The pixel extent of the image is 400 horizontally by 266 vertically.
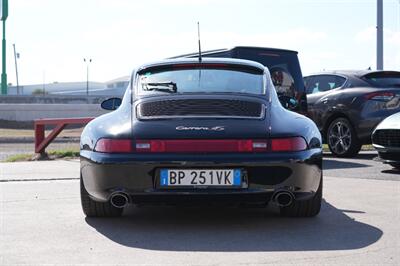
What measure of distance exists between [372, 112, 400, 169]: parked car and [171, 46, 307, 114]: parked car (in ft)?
7.10

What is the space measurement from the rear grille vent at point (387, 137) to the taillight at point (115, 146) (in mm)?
4710

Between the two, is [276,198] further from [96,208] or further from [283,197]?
[96,208]

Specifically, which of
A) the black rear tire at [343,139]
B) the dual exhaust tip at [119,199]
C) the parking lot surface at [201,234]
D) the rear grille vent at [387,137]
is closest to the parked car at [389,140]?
the rear grille vent at [387,137]

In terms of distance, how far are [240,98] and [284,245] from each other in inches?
51.6

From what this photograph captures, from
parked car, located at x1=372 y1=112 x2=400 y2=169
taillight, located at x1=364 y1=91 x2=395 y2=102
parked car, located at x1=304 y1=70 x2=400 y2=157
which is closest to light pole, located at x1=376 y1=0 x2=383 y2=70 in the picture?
parked car, located at x1=304 y1=70 x2=400 y2=157

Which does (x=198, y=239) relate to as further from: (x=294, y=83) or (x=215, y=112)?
(x=294, y=83)

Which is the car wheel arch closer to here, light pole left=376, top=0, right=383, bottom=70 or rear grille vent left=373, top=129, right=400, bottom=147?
rear grille vent left=373, top=129, right=400, bottom=147

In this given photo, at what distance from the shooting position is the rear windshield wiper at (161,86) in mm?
5684

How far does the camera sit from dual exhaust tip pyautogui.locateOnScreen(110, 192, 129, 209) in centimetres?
502

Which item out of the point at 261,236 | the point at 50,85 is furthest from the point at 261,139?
the point at 50,85

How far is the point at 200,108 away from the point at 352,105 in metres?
6.71

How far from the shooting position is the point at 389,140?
28.6 ft

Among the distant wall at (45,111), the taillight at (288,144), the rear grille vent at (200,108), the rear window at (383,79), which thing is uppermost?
the rear window at (383,79)

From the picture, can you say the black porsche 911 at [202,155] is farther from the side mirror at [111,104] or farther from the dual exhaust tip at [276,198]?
the side mirror at [111,104]
